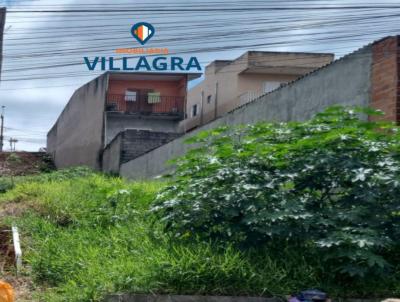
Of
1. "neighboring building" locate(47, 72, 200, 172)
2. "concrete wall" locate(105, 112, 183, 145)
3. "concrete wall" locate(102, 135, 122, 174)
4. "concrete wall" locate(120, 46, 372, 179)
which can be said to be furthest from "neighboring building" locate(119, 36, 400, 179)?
"concrete wall" locate(105, 112, 183, 145)

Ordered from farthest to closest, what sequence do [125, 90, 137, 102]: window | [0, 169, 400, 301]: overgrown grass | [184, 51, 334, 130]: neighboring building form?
[125, 90, 137, 102]: window < [184, 51, 334, 130]: neighboring building < [0, 169, 400, 301]: overgrown grass

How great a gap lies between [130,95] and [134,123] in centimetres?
279

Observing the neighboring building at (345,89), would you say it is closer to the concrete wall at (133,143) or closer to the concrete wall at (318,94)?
the concrete wall at (318,94)

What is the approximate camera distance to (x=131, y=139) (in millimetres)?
20484

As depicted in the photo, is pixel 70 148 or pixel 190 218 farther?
pixel 70 148

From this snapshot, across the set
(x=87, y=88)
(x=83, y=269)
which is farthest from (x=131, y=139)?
(x=83, y=269)

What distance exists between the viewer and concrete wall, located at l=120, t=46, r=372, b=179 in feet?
28.0

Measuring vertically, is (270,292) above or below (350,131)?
below

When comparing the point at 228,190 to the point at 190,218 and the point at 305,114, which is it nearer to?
the point at 190,218

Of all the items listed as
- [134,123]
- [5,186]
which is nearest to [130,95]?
[134,123]

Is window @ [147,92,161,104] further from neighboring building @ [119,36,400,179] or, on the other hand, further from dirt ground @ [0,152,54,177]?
neighboring building @ [119,36,400,179]

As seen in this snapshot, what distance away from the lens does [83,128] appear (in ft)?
101

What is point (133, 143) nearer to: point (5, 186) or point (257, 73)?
point (5, 186)

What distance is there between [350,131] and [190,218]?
1.87 meters
